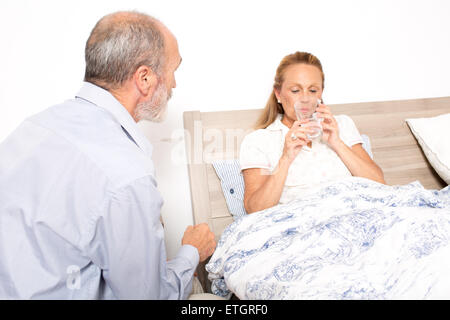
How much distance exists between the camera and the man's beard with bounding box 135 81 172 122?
115 centimetres

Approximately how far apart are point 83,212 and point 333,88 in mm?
1654

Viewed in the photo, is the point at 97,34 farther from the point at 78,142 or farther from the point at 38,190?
the point at 38,190

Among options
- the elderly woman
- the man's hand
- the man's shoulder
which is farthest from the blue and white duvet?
the man's shoulder

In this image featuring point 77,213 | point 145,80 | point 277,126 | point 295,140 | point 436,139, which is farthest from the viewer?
point 436,139

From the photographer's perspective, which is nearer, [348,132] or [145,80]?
[145,80]

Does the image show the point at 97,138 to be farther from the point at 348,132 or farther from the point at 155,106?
the point at 348,132

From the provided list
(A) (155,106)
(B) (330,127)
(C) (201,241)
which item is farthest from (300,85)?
(C) (201,241)

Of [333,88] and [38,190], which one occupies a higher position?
[333,88]

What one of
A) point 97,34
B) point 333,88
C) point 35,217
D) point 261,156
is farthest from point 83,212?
point 333,88

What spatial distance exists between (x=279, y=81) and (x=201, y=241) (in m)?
0.91

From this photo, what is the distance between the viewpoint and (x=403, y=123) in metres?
2.04

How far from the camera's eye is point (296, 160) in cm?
161

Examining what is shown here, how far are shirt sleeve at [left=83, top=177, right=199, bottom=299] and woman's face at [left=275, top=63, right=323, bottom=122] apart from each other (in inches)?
39.6

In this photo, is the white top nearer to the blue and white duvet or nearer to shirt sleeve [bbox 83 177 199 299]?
the blue and white duvet
